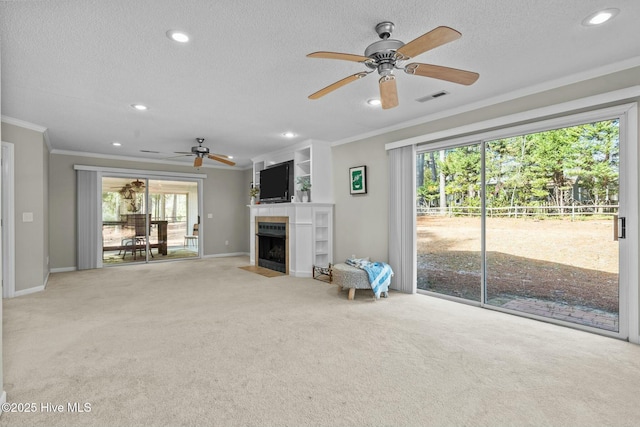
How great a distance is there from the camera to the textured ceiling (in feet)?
6.70

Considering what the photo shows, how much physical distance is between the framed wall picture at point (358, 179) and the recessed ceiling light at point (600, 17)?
3.27 meters

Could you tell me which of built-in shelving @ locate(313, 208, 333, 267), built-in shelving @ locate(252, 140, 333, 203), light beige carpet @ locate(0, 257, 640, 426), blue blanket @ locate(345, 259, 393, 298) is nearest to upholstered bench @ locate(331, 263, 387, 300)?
blue blanket @ locate(345, 259, 393, 298)

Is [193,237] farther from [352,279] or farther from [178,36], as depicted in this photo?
[178,36]

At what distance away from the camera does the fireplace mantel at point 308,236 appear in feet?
18.8

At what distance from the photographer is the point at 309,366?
2383 millimetres

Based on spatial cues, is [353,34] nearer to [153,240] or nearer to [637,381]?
[637,381]

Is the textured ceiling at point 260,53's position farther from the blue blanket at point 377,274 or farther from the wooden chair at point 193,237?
the wooden chair at point 193,237

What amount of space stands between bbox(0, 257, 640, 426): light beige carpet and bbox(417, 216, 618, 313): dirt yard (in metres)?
0.81

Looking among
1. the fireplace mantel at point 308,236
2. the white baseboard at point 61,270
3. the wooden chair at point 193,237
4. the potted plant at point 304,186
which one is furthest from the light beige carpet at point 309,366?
the wooden chair at point 193,237

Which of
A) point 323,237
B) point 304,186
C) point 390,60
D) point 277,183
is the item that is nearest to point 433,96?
point 390,60

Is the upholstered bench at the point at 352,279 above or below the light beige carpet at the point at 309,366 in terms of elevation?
above

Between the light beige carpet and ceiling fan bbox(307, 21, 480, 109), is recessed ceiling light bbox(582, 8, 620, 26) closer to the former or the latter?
ceiling fan bbox(307, 21, 480, 109)

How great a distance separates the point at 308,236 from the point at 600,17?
454 cm

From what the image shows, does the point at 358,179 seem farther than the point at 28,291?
Yes
